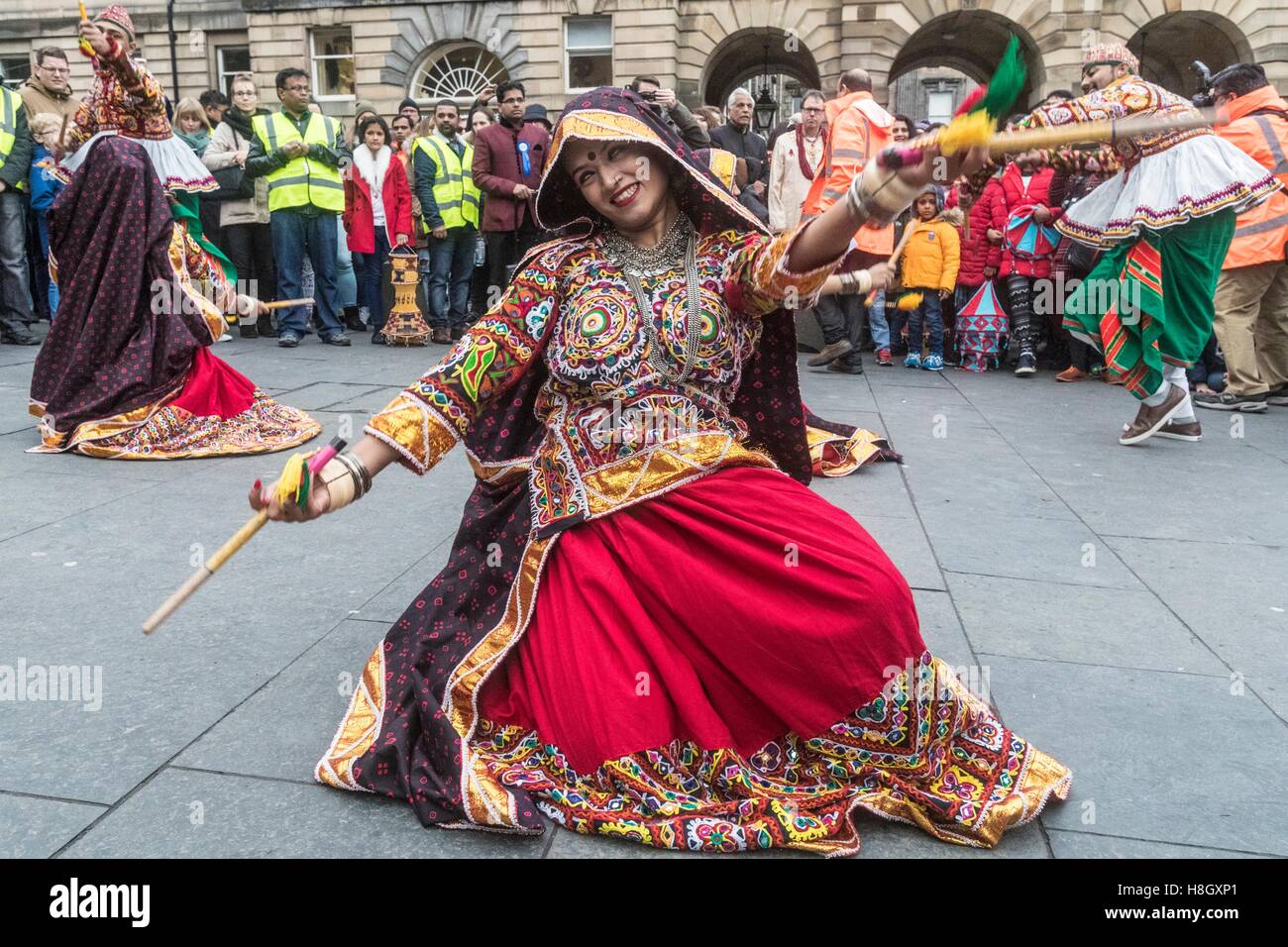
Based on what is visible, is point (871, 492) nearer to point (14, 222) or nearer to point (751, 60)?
point (14, 222)

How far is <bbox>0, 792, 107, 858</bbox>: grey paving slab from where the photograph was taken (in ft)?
6.49

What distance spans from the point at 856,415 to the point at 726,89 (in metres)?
24.7

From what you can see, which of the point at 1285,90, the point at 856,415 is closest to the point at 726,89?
the point at 1285,90

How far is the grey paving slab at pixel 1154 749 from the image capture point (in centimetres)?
215

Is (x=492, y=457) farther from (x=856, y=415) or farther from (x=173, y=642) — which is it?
(x=856, y=415)

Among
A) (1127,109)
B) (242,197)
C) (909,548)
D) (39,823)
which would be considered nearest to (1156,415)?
(1127,109)

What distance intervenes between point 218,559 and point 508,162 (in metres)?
8.13

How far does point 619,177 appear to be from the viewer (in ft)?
7.97

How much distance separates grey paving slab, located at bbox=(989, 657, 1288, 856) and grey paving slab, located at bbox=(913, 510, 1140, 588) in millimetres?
814

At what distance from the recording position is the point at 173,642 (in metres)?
2.93

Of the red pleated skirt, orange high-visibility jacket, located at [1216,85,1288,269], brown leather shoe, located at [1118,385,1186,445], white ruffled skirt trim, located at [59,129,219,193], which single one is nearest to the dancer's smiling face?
the red pleated skirt

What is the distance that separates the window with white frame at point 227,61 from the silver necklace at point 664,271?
82.4 ft

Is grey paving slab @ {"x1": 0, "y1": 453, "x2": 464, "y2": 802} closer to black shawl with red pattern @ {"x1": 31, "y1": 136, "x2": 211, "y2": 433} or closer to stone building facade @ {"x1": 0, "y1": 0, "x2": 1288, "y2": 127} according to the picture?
black shawl with red pattern @ {"x1": 31, "y1": 136, "x2": 211, "y2": 433}

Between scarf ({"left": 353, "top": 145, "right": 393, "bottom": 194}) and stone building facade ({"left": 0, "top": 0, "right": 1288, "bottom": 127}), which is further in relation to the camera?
stone building facade ({"left": 0, "top": 0, "right": 1288, "bottom": 127})
